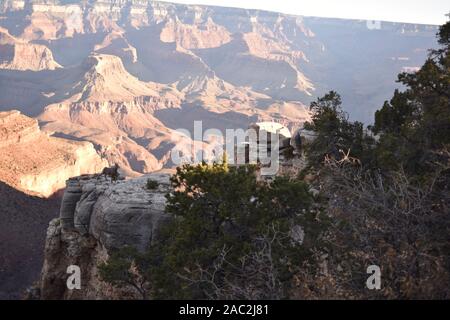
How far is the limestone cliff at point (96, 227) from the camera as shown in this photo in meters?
19.2

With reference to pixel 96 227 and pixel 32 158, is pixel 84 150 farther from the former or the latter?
pixel 96 227

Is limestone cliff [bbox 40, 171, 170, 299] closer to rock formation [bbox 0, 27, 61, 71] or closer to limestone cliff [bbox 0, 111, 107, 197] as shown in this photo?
limestone cliff [bbox 0, 111, 107, 197]

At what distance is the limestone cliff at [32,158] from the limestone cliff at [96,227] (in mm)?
30042

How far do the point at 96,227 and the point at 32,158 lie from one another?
44.7 metres

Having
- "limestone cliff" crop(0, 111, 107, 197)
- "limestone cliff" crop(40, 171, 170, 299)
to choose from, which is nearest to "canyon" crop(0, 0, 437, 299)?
"limestone cliff" crop(40, 171, 170, 299)

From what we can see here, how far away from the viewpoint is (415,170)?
15203 mm

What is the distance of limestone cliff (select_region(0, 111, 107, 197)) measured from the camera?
2176 inches

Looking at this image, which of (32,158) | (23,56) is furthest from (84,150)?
(23,56)

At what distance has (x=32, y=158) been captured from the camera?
61.3 metres

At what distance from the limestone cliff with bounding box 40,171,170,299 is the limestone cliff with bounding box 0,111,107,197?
30.0 meters

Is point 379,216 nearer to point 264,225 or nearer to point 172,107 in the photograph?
point 264,225

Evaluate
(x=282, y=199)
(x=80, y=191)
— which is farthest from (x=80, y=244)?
(x=282, y=199)

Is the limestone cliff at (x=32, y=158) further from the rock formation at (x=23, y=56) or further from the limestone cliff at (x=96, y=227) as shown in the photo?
the rock formation at (x=23, y=56)
